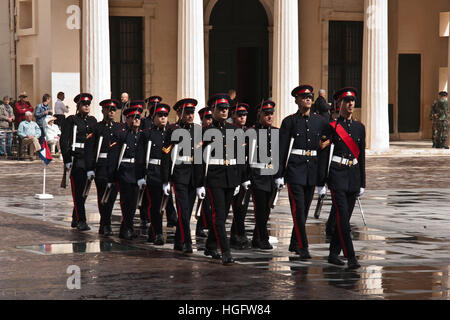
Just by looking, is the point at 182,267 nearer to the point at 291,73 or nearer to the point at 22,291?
the point at 22,291

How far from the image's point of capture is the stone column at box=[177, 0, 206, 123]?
92.6ft

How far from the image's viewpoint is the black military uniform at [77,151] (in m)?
14.4

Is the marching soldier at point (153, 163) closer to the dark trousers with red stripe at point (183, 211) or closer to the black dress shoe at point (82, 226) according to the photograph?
the dark trousers with red stripe at point (183, 211)

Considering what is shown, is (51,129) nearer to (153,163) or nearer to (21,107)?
(21,107)

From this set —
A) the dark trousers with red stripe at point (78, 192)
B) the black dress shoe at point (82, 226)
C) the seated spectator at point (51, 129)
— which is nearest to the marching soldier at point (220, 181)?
the black dress shoe at point (82, 226)

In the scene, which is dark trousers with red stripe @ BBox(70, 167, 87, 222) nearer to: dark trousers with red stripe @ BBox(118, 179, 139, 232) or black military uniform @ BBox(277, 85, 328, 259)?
dark trousers with red stripe @ BBox(118, 179, 139, 232)

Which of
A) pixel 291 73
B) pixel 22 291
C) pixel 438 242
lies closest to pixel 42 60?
pixel 291 73

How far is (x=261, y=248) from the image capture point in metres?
12.5

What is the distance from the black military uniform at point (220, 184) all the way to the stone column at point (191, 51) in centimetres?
1651

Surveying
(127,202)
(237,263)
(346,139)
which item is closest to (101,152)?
(127,202)

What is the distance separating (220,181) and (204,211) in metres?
1.33

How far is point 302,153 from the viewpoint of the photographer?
11953mm

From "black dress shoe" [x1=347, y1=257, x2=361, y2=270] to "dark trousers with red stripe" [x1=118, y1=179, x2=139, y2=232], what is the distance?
3.49 meters
